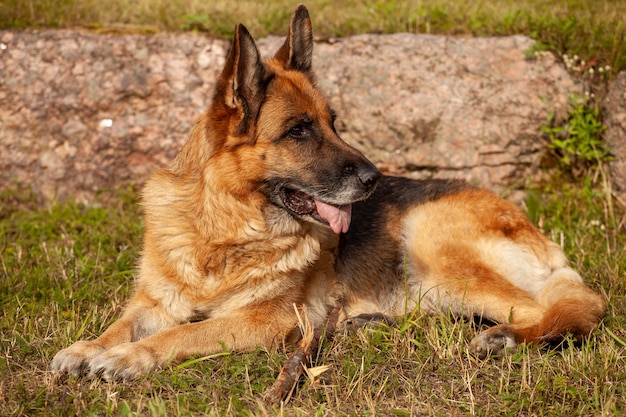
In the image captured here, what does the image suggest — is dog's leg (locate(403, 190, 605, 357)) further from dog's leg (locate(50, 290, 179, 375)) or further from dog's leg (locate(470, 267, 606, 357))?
dog's leg (locate(50, 290, 179, 375))

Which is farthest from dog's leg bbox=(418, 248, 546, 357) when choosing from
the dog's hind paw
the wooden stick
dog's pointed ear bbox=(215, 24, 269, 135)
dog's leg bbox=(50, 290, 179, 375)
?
dog's leg bbox=(50, 290, 179, 375)

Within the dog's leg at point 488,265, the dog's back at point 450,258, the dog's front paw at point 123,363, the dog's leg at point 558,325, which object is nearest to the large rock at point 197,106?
the dog's back at point 450,258

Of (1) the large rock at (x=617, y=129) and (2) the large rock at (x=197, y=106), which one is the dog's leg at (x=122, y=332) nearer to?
(2) the large rock at (x=197, y=106)

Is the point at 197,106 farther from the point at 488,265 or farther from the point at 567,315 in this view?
the point at 567,315

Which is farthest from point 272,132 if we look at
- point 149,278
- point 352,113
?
point 352,113

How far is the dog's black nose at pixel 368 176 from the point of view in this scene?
13.3 ft

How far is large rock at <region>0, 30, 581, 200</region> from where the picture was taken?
6520mm

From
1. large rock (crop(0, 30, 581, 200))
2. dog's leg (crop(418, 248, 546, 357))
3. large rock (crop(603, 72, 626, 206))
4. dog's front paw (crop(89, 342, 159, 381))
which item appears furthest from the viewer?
large rock (crop(0, 30, 581, 200))

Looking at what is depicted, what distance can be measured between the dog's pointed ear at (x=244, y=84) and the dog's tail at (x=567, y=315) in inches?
79.1

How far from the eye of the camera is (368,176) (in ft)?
13.3

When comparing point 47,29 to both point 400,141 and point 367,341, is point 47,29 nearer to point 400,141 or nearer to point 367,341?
point 400,141

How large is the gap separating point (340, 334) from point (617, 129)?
363 centimetres

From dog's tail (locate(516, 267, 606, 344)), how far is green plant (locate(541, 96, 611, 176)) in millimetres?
2277

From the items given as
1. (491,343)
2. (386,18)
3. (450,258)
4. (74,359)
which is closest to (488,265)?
(450,258)
